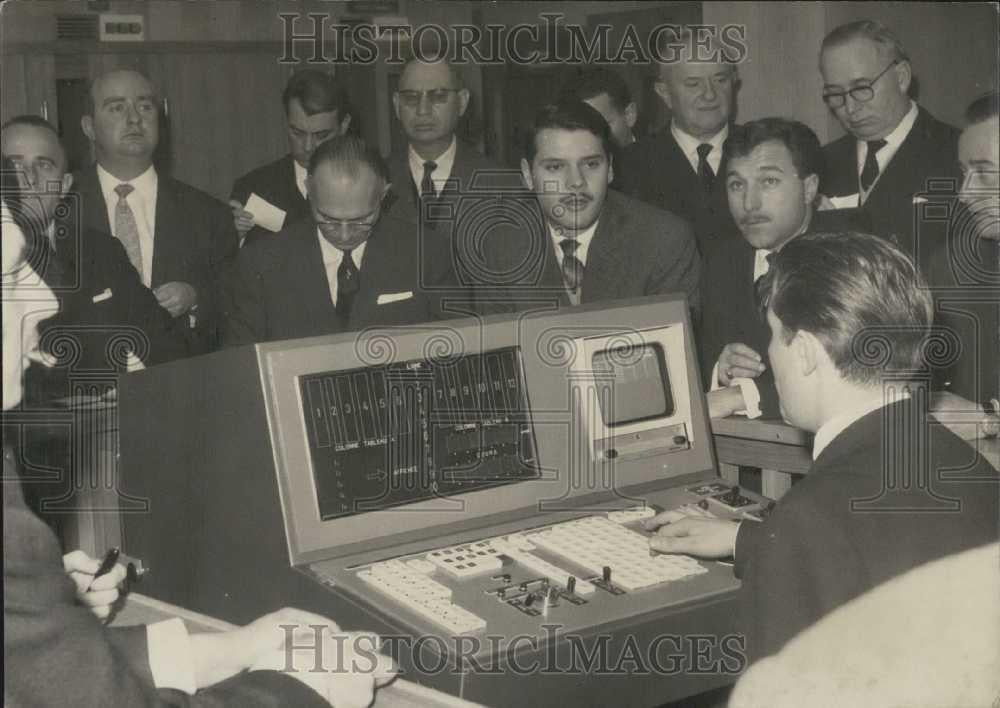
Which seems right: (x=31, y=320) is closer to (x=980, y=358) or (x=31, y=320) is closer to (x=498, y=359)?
(x=498, y=359)

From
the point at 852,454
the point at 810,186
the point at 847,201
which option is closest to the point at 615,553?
the point at 852,454

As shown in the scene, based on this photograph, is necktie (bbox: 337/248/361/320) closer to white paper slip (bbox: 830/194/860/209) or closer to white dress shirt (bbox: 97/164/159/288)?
white dress shirt (bbox: 97/164/159/288)

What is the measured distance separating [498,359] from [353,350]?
273mm

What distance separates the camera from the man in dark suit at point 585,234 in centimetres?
275

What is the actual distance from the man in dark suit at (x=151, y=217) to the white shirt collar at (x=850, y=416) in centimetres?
215

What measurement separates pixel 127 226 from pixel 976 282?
2.44m

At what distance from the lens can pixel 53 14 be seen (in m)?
2.76

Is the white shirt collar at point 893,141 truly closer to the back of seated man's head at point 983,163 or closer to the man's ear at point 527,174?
the back of seated man's head at point 983,163

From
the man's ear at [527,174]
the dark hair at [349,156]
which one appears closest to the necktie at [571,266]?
the man's ear at [527,174]

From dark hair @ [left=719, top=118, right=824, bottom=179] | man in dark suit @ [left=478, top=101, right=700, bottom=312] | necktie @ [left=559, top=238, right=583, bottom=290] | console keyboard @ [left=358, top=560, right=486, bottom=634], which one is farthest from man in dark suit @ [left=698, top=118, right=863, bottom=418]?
console keyboard @ [left=358, top=560, right=486, bottom=634]

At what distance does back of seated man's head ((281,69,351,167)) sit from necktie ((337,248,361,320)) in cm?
68

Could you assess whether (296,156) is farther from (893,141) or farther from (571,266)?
(893,141)

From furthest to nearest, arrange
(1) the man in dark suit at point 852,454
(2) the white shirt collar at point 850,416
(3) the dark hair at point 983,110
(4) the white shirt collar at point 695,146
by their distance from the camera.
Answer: (4) the white shirt collar at point 695,146
(3) the dark hair at point 983,110
(2) the white shirt collar at point 850,416
(1) the man in dark suit at point 852,454

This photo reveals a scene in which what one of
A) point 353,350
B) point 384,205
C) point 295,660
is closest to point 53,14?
point 384,205
